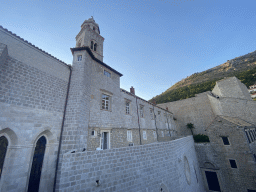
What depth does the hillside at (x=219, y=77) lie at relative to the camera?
38.1 meters

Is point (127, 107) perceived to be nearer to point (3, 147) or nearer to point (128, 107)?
point (128, 107)

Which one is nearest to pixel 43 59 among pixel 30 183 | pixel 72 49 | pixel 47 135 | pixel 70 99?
pixel 72 49

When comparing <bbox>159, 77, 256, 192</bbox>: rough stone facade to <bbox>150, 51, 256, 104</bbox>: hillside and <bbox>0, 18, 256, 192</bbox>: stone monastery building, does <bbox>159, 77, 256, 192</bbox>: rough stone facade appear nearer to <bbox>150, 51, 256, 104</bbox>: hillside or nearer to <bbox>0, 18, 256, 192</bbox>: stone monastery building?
<bbox>0, 18, 256, 192</bbox>: stone monastery building

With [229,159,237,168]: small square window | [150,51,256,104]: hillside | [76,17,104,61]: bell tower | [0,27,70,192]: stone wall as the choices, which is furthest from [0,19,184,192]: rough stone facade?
[150,51,256,104]: hillside

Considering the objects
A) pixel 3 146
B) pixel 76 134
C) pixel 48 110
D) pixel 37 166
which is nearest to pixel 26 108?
pixel 48 110

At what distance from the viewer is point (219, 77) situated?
5347 cm

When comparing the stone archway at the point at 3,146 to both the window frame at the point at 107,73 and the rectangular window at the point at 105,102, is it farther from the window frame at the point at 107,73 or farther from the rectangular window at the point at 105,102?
the window frame at the point at 107,73

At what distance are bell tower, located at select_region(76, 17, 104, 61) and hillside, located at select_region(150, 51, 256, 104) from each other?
126 feet

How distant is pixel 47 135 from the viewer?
21.0ft

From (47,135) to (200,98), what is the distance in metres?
29.8

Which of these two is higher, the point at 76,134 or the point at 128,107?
the point at 128,107

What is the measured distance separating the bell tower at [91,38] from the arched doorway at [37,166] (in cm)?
971

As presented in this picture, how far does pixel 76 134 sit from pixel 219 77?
70490 mm

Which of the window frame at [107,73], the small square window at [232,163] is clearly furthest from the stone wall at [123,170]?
the small square window at [232,163]
